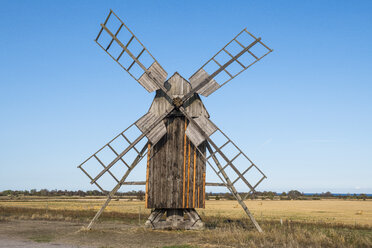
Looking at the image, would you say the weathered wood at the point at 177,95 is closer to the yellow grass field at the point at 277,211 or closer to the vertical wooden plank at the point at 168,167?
the vertical wooden plank at the point at 168,167

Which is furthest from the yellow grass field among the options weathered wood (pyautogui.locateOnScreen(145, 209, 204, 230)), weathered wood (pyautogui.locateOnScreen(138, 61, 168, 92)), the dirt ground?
weathered wood (pyautogui.locateOnScreen(138, 61, 168, 92))

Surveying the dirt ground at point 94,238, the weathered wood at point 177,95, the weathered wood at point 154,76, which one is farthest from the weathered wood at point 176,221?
the weathered wood at point 154,76

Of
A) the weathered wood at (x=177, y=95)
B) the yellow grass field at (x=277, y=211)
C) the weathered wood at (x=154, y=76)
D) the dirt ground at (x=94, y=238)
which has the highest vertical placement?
the weathered wood at (x=154, y=76)

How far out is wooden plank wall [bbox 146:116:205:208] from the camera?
17641 mm

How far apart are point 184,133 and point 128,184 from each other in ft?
11.6

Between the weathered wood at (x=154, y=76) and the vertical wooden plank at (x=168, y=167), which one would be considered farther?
the weathered wood at (x=154, y=76)

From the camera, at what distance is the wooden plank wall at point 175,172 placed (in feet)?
57.9

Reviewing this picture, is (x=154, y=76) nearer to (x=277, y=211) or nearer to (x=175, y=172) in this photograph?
(x=175, y=172)

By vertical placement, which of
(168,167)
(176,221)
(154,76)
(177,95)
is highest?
(154,76)

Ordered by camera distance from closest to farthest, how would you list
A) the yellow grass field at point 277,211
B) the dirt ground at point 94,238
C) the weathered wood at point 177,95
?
the dirt ground at point 94,238 < the weathered wood at point 177,95 < the yellow grass field at point 277,211

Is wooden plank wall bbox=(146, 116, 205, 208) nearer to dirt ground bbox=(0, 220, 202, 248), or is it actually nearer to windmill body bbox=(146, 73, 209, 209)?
windmill body bbox=(146, 73, 209, 209)

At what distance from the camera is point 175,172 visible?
58.3 ft

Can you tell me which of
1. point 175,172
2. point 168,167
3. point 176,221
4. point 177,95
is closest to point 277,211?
point 176,221

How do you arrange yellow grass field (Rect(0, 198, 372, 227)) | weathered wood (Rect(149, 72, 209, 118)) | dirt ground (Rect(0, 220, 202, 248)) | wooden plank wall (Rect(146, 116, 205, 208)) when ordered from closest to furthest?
1. dirt ground (Rect(0, 220, 202, 248))
2. wooden plank wall (Rect(146, 116, 205, 208))
3. weathered wood (Rect(149, 72, 209, 118))
4. yellow grass field (Rect(0, 198, 372, 227))
